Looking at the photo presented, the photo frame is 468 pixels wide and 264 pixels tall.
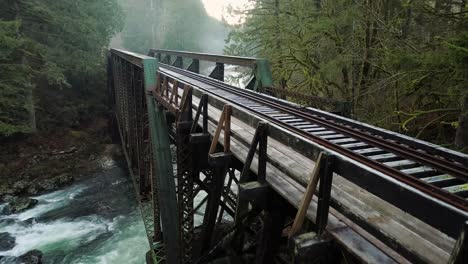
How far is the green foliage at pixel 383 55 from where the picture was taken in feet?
22.8

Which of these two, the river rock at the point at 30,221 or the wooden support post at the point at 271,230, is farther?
the river rock at the point at 30,221

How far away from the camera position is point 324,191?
8.80 feet

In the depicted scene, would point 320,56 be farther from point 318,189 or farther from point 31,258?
point 31,258

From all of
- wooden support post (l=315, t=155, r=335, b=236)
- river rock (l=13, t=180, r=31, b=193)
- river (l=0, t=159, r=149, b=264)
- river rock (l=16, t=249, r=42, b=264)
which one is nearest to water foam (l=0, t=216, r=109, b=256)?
river (l=0, t=159, r=149, b=264)

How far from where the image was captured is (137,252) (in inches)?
531

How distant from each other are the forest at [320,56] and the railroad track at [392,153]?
180 centimetres

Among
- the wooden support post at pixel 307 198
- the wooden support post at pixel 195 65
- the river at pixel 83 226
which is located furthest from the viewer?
the wooden support post at pixel 195 65

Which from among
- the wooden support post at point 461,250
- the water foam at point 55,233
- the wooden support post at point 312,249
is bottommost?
the water foam at point 55,233

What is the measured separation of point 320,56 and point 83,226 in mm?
13952

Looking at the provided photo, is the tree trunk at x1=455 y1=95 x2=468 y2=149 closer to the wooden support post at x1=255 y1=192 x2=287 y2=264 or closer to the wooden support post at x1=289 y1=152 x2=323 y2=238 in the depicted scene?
the wooden support post at x1=255 y1=192 x2=287 y2=264

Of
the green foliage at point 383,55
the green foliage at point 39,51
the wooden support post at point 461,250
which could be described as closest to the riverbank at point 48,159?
the green foliage at point 39,51

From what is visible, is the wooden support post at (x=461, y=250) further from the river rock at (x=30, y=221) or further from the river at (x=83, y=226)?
the river rock at (x=30, y=221)

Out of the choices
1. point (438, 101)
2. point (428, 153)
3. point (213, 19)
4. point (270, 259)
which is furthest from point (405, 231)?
point (213, 19)

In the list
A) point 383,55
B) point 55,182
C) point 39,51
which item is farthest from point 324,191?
point 39,51
